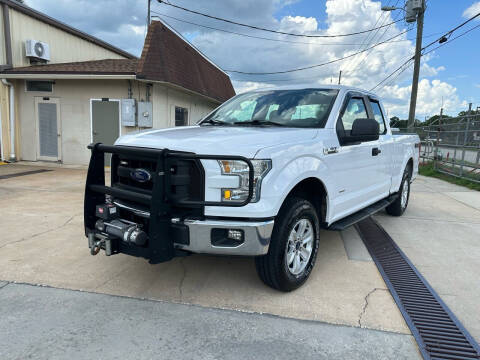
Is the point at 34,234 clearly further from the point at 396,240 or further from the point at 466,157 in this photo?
the point at 466,157

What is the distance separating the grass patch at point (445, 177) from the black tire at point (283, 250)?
852 cm

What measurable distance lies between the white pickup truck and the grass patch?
767 cm

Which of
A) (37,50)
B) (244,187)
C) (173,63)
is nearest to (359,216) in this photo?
(244,187)

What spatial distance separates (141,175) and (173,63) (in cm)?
1069

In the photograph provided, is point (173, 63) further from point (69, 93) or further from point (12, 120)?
point (12, 120)

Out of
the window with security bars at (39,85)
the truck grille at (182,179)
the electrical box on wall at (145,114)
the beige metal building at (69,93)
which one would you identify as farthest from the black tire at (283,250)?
the window with security bars at (39,85)

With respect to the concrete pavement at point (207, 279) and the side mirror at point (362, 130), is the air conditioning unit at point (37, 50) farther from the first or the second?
the side mirror at point (362, 130)

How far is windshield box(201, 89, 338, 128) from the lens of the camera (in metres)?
3.84

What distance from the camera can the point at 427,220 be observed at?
6.17m

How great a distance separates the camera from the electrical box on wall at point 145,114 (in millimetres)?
11570

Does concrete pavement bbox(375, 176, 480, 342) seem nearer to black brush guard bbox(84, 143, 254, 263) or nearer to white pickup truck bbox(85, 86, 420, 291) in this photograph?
white pickup truck bbox(85, 86, 420, 291)

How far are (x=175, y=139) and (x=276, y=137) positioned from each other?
2.79ft

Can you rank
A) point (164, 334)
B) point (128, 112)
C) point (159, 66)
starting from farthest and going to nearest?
point (128, 112) < point (159, 66) < point (164, 334)

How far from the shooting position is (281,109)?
13.4 feet
